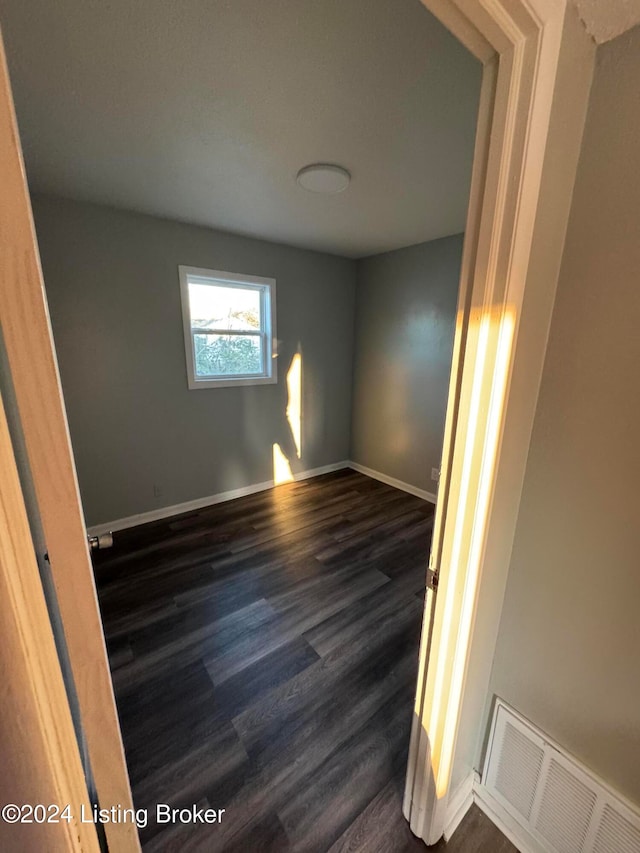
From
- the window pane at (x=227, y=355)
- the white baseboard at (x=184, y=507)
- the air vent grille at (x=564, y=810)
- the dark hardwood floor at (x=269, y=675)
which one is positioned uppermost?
the window pane at (x=227, y=355)

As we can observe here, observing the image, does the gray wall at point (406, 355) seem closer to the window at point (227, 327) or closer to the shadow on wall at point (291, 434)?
the shadow on wall at point (291, 434)

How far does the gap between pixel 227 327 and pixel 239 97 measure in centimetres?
202

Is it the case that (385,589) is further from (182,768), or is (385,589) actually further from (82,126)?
(82,126)

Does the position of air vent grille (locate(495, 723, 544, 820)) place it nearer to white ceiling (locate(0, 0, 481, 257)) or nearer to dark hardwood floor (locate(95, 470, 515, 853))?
dark hardwood floor (locate(95, 470, 515, 853))

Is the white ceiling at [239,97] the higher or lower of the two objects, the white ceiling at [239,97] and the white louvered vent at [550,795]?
the higher

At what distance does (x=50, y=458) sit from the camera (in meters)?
0.41

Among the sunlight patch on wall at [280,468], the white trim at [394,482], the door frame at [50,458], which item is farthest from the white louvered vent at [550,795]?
the sunlight patch on wall at [280,468]

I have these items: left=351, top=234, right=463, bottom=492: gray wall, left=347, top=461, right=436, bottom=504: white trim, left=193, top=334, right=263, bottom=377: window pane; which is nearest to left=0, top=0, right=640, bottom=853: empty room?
left=193, top=334, right=263, bottom=377: window pane

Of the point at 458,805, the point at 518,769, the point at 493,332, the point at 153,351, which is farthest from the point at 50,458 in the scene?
the point at 153,351

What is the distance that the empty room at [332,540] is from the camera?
49 cm

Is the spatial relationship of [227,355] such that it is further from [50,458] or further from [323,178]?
[50,458]

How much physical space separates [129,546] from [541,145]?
3.16 m

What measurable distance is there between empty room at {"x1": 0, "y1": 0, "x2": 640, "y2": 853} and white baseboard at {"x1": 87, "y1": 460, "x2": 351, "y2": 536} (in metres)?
0.14

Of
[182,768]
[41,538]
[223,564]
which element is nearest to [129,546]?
[223,564]
